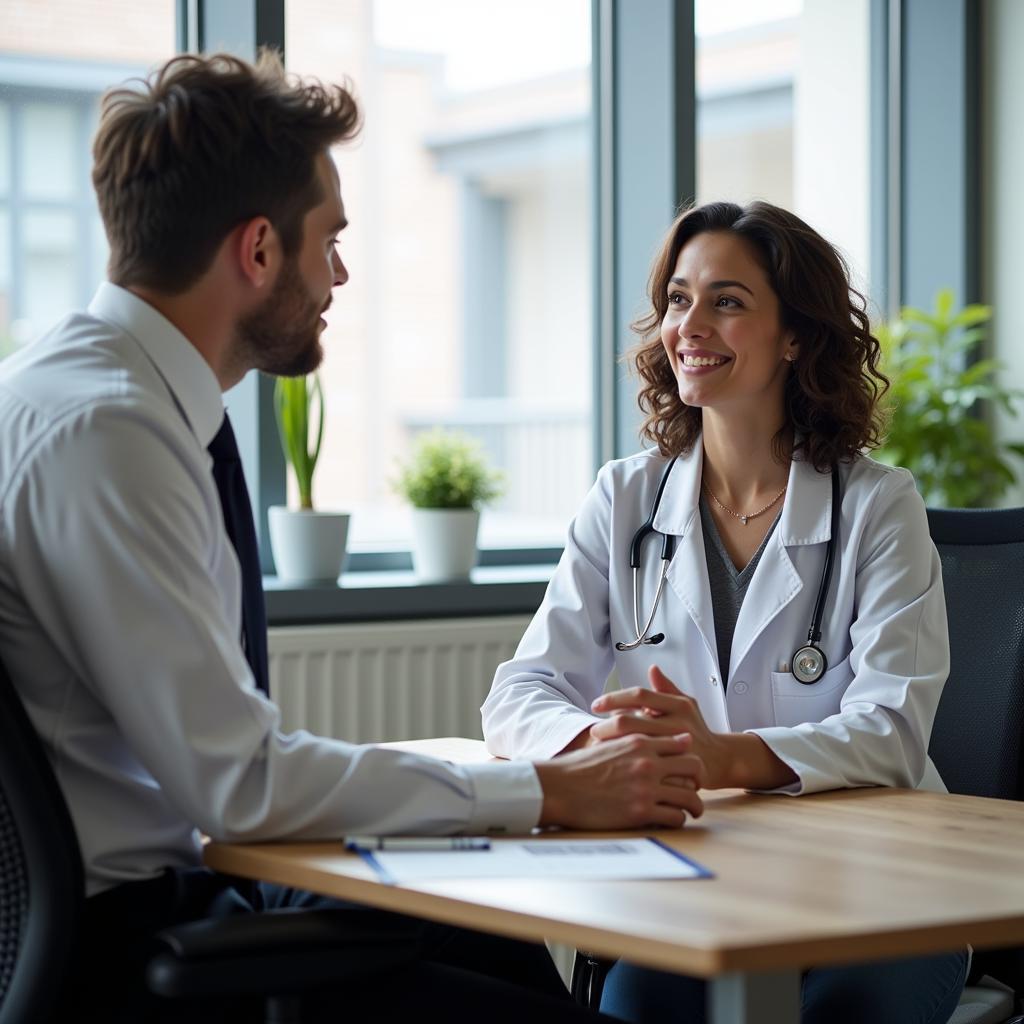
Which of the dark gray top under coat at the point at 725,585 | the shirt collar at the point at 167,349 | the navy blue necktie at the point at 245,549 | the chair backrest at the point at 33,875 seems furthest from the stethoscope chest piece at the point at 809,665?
the chair backrest at the point at 33,875

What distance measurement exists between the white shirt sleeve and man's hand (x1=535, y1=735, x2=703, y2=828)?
0.17 meters

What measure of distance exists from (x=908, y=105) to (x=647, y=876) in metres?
3.69

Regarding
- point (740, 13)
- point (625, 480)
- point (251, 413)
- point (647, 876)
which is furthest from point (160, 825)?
point (740, 13)

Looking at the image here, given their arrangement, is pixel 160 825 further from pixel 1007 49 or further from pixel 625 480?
pixel 1007 49

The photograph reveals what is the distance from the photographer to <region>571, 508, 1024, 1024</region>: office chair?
1.97 m

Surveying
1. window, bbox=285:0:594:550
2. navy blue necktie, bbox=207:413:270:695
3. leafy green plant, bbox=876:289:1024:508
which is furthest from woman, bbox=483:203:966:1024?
leafy green plant, bbox=876:289:1024:508

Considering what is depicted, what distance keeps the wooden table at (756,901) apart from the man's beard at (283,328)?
54 centimetres

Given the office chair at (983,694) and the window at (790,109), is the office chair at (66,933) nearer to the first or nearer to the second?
the office chair at (983,694)

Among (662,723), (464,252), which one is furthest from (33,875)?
(464,252)

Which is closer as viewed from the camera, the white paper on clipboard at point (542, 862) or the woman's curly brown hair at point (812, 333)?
the white paper on clipboard at point (542, 862)

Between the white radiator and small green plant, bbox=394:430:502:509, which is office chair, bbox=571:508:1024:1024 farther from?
small green plant, bbox=394:430:502:509

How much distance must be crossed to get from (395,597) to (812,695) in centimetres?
137

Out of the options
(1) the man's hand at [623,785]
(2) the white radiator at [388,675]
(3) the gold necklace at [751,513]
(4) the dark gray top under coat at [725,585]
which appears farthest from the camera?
(2) the white radiator at [388,675]

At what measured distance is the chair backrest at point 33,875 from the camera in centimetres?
113
